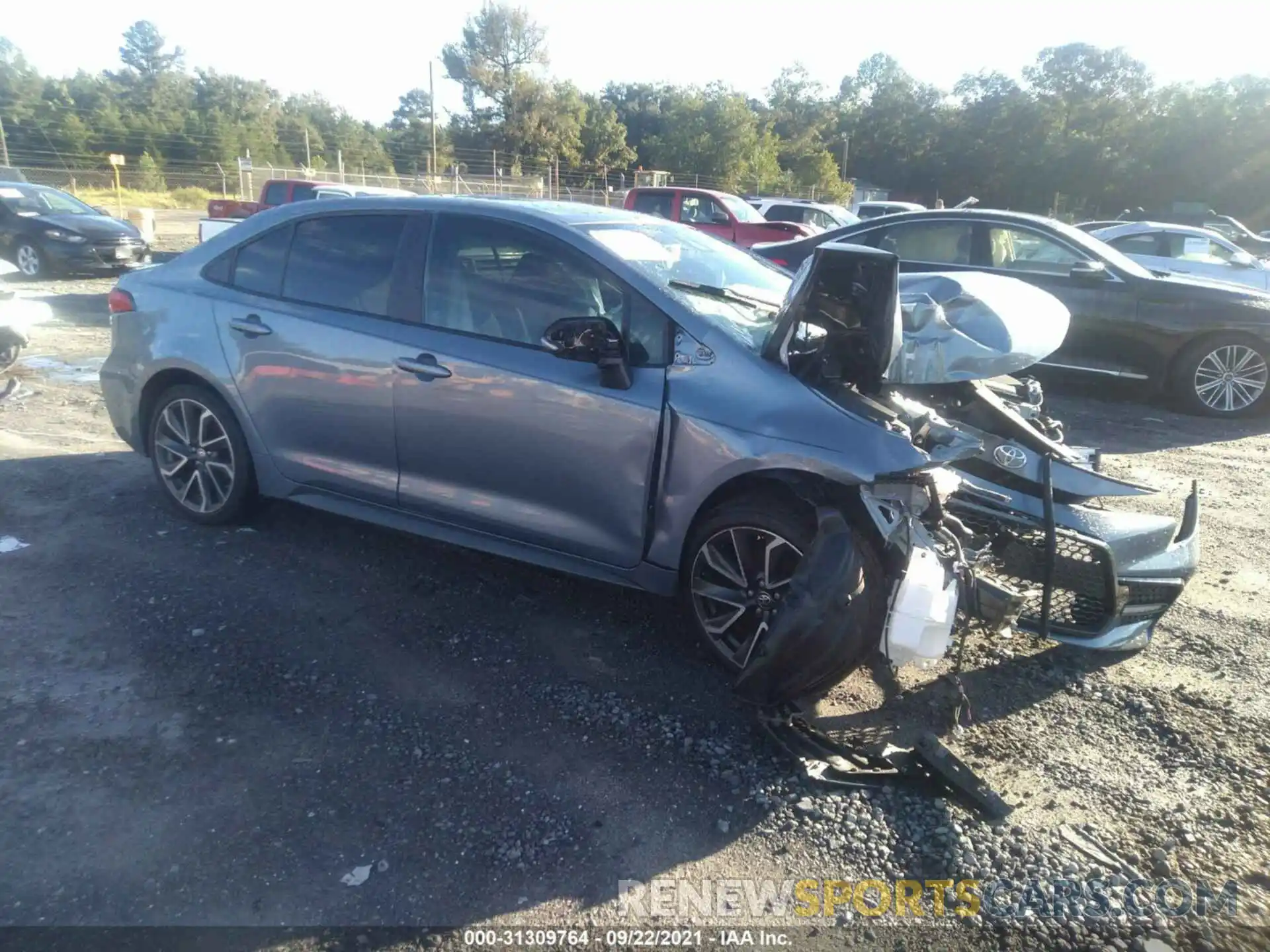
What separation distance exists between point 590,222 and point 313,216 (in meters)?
1.48

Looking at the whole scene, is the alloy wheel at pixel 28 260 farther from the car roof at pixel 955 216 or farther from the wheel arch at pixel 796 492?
the wheel arch at pixel 796 492

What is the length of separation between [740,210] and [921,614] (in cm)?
1429

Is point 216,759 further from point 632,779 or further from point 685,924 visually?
point 685,924

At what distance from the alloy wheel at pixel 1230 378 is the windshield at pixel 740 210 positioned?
9.01 m

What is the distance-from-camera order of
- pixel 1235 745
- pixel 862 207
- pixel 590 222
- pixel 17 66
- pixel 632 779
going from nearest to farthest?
pixel 632 779 < pixel 1235 745 < pixel 590 222 < pixel 862 207 < pixel 17 66

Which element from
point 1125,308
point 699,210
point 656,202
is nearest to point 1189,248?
point 1125,308

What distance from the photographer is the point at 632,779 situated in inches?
121

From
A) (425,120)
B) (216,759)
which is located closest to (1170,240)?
(216,759)

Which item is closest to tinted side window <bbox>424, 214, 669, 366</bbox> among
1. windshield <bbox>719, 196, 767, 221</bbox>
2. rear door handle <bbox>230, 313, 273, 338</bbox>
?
rear door handle <bbox>230, 313, 273, 338</bbox>

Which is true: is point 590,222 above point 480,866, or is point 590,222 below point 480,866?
above

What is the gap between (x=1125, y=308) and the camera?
8398 millimetres

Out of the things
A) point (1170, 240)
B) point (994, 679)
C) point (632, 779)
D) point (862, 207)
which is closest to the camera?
point (632, 779)

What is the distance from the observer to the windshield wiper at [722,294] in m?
3.96

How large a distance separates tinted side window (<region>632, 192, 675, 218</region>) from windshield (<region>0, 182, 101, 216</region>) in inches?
378
